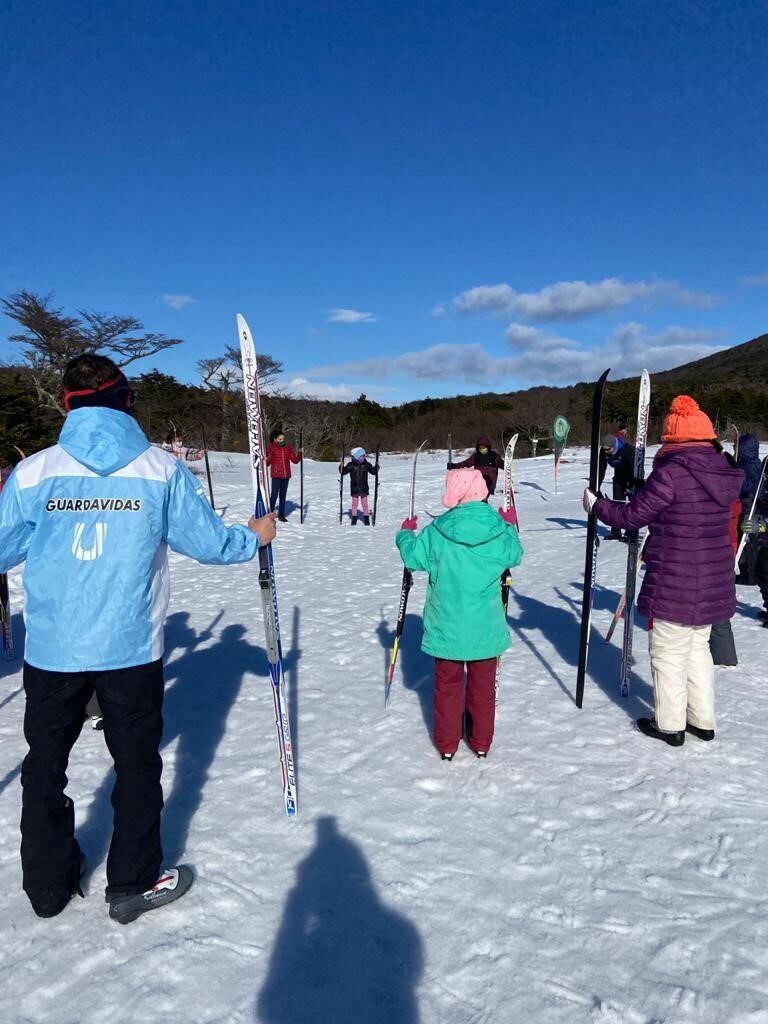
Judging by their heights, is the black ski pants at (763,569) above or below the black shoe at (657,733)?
above

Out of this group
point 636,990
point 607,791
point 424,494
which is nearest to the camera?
point 636,990

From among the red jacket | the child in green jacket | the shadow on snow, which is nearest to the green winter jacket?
the child in green jacket

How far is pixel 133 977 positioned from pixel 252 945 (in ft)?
1.36

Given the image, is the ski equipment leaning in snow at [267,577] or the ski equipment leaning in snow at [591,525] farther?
the ski equipment leaning in snow at [591,525]

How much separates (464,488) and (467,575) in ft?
1.58

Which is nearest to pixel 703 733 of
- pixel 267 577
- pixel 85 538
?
pixel 267 577

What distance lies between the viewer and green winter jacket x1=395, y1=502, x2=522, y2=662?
341 centimetres

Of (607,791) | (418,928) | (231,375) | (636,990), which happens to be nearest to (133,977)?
(418,928)

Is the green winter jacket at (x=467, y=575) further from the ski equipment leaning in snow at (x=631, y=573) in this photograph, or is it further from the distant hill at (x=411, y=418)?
the distant hill at (x=411, y=418)

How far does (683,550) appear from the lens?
360cm

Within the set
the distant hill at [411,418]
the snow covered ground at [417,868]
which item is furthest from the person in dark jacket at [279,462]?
the distant hill at [411,418]

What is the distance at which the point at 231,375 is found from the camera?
34.2 m

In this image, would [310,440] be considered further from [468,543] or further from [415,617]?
[468,543]

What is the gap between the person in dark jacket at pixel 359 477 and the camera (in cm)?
1339
